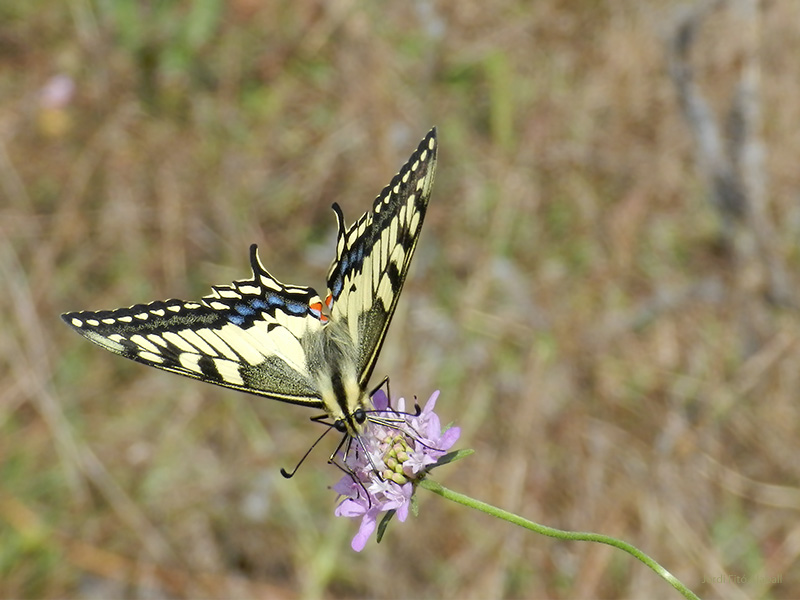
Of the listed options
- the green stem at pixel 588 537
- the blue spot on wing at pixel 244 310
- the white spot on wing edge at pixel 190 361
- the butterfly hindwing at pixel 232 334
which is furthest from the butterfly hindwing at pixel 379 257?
the green stem at pixel 588 537

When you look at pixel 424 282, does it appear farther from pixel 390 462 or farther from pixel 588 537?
pixel 588 537

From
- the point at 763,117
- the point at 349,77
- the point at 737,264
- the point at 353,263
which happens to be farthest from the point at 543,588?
the point at 349,77

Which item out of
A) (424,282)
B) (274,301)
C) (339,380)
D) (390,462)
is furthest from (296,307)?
(424,282)

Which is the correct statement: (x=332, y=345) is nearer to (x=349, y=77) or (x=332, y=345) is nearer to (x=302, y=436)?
(x=302, y=436)

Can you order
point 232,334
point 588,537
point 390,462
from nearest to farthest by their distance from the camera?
1. point 588,537
2. point 390,462
3. point 232,334

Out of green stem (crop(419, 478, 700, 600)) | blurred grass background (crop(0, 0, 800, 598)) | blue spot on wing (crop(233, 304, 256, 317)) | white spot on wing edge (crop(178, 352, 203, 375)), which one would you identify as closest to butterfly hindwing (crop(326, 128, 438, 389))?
blue spot on wing (crop(233, 304, 256, 317))

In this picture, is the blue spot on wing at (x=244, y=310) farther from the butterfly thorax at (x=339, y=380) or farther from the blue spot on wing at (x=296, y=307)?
the butterfly thorax at (x=339, y=380)

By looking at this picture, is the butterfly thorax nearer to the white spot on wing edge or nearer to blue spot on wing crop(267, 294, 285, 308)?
blue spot on wing crop(267, 294, 285, 308)
